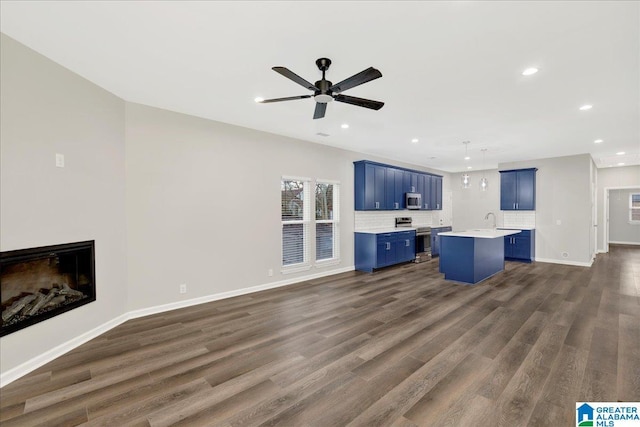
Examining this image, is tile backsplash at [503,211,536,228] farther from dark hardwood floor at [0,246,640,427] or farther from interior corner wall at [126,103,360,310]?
interior corner wall at [126,103,360,310]

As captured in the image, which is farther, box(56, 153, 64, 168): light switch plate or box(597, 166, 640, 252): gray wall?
box(597, 166, 640, 252): gray wall

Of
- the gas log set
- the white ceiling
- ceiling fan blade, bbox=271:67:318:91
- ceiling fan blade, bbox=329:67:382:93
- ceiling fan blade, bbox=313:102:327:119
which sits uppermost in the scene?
the white ceiling

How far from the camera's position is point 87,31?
2389 mm

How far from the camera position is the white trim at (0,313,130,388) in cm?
245

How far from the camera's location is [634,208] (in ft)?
36.0

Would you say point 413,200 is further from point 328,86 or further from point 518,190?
point 328,86

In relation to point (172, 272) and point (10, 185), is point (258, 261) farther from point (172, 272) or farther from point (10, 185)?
point (10, 185)

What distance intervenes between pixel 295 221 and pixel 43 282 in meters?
3.67

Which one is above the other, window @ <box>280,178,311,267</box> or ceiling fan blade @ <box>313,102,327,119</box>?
ceiling fan blade @ <box>313,102,327,119</box>

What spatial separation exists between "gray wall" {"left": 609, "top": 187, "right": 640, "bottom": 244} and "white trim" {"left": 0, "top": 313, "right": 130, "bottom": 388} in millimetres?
16055

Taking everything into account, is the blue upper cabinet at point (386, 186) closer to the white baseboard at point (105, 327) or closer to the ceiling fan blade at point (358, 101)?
the white baseboard at point (105, 327)

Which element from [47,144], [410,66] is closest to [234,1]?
[410,66]

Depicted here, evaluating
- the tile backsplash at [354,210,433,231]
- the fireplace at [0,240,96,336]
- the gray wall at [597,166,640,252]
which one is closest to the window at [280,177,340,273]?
the tile backsplash at [354,210,433,231]

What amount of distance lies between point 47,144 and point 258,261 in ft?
10.4
